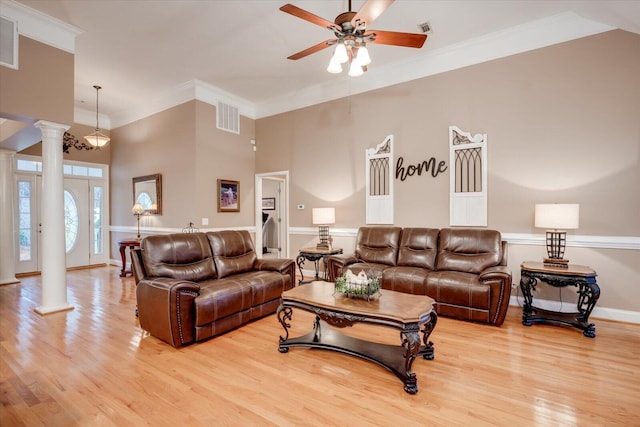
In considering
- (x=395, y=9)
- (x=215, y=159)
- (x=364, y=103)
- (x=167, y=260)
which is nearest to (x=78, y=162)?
(x=215, y=159)

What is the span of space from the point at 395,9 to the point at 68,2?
12.3 feet

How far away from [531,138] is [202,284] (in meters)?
4.45

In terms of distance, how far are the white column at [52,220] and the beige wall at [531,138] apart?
13.3 feet

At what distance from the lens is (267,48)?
14.9ft

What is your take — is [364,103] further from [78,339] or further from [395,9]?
[78,339]

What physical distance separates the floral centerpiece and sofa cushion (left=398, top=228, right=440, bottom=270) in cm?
178

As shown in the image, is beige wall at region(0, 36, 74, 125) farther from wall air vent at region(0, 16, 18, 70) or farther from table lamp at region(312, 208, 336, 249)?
table lamp at region(312, 208, 336, 249)

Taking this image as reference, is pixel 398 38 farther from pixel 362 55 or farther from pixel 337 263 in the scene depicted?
pixel 337 263

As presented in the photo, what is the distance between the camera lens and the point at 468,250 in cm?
403

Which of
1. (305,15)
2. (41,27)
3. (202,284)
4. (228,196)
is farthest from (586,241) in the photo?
(41,27)

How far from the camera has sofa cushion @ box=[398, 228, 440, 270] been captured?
424 centimetres

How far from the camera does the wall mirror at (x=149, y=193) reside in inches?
247

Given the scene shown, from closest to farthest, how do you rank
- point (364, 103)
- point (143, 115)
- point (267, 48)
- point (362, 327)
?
point (362, 327)
point (267, 48)
point (364, 103)
point (143, 115)

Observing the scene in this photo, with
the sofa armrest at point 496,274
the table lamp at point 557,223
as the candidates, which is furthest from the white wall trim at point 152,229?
the table lamp at point 557,223
